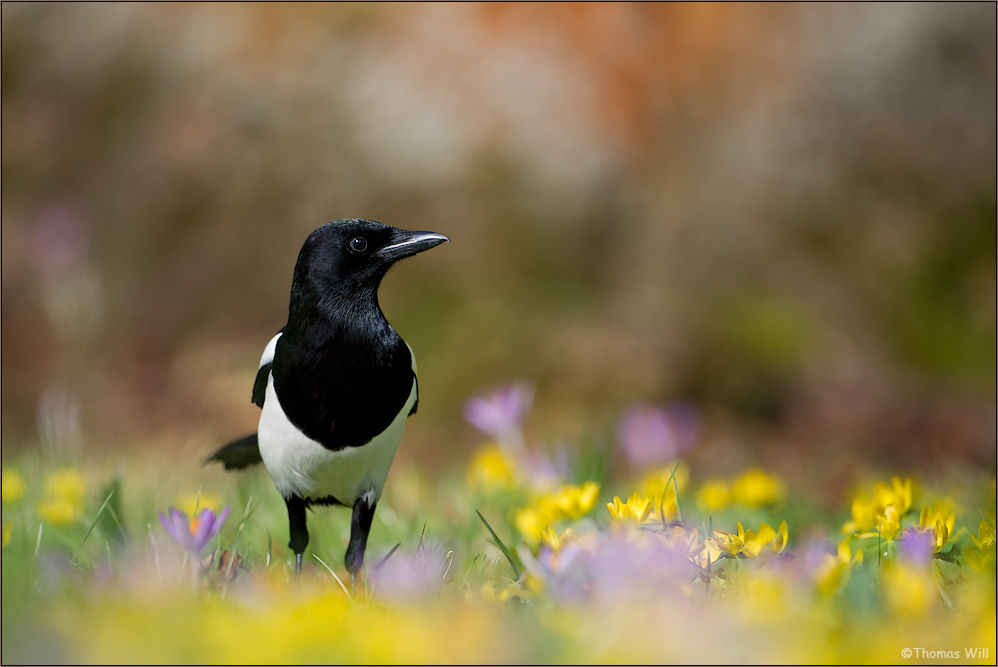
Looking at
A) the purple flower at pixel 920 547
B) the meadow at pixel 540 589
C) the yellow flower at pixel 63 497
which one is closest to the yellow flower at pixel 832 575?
the meadow at pixel 540 589

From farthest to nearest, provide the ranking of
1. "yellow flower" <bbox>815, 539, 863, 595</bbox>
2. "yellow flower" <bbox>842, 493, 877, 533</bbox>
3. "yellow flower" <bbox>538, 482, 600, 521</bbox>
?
1. "yellow flower" <bbox>538, 482, 600, 521</bbox>
2. "yellow flower" <bbox>842, 493, 877, 533</bbox>
3. "yellow flower" <bbox>815, 539, 863, 595</bbox>

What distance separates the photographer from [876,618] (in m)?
1.20

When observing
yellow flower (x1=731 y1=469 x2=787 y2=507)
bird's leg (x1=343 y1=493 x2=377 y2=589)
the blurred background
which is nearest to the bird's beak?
bird's leg (x1=343 y1=493 x2=377 y2=589)

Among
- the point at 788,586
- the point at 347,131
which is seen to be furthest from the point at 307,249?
the point at 347,131

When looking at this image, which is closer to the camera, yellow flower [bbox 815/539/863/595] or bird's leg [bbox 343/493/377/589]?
yellow flower [bbox 815/539/863/595]

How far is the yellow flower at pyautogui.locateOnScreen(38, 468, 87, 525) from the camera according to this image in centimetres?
205

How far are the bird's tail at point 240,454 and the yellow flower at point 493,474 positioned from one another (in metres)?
0.74

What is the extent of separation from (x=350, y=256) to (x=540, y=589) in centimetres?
94

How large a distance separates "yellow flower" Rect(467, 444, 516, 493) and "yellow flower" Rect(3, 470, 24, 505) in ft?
4.54

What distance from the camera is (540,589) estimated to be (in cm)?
137

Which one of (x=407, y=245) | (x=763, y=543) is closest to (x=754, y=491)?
(x=763, y=543)

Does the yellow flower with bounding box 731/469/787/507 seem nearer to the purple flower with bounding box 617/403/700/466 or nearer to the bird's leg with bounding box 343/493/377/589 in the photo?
the purple flower with bounding box 617/403/700/466

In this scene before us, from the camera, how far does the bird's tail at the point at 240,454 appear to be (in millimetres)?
2180

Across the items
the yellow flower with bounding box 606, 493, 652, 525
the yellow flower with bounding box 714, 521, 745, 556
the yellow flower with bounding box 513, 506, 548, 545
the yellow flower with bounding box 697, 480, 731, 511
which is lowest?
the yellow flower with bounding box 714, 521, 745, 556
